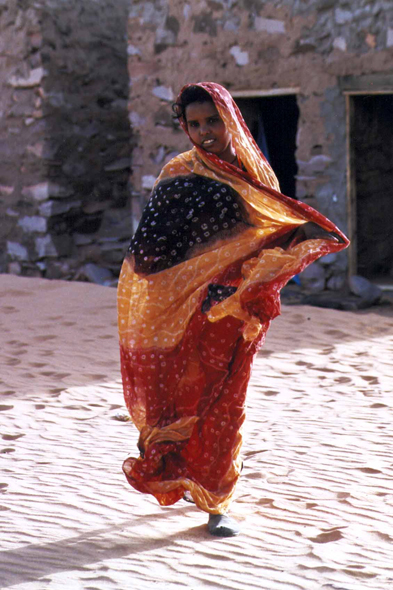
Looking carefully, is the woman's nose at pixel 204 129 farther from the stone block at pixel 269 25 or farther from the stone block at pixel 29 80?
the stone block at pixel 29 80

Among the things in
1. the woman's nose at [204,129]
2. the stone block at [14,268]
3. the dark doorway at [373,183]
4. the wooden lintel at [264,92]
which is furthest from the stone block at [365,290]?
the woman's nose at [204,129]

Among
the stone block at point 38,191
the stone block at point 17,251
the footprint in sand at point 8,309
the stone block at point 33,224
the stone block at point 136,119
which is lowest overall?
the footprint in sand at point 8,309

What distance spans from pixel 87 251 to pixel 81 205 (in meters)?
0.62

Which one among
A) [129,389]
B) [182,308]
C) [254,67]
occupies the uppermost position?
[254,67]

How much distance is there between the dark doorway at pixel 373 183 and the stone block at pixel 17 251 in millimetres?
4357

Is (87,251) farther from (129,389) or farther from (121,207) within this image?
(129,389)

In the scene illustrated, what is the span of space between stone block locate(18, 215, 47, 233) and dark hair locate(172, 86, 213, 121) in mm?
7666

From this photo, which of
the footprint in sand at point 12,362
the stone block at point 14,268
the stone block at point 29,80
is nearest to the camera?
the footprint in sand at point 12,362

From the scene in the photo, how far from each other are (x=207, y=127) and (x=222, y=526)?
1.59 meters

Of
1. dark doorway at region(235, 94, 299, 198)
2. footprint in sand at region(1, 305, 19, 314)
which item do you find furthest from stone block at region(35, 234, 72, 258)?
dark doorway at region(235, 94, 299, 198)

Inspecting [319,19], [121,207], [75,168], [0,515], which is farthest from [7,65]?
[0,515]

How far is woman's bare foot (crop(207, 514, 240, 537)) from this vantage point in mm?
3438

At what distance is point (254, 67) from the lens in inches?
351

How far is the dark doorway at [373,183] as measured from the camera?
904 centimetres
